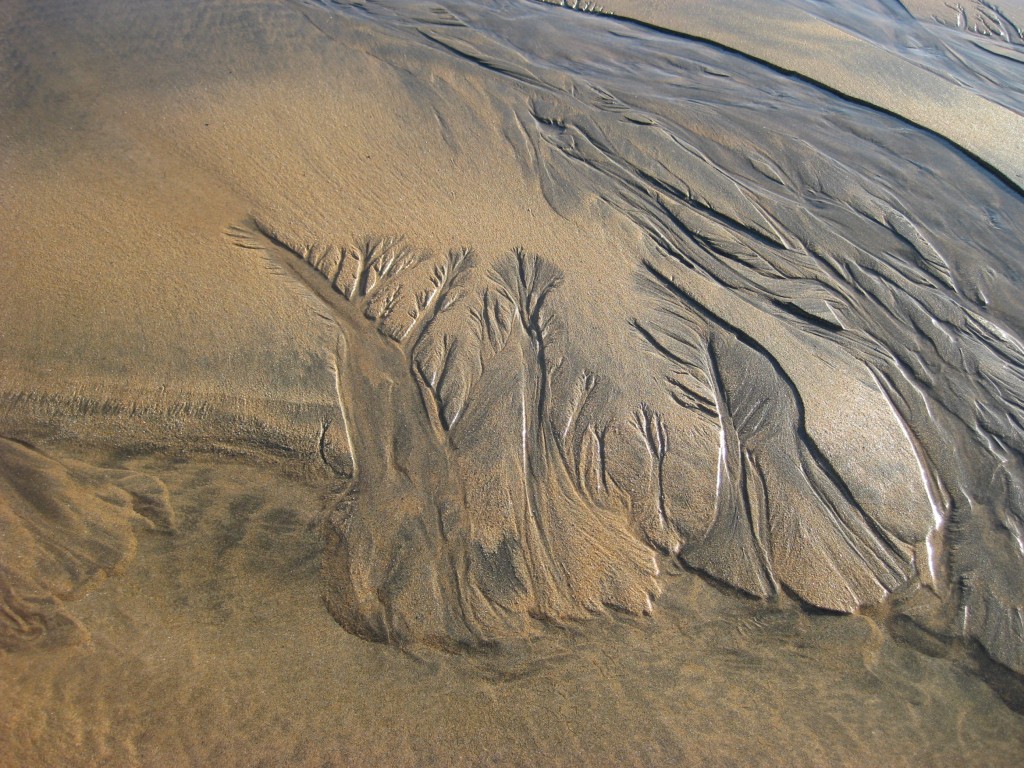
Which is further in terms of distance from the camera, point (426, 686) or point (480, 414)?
point (480, 414)

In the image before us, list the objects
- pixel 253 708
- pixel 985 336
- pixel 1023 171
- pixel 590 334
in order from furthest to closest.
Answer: pixel 1023 171
pixel 985 336
pixel 590 334
pixel 253 708

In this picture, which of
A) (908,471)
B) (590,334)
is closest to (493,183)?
(590,334)

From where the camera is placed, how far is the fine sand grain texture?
5.59ft

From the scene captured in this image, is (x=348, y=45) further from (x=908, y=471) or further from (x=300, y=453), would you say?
(x=908, y=471)

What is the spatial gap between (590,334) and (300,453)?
1.17 metres

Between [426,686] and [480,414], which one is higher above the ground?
[480,414]

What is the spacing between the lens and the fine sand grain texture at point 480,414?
5.59 feet

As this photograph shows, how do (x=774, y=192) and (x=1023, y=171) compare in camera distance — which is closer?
(x=774, y=192)

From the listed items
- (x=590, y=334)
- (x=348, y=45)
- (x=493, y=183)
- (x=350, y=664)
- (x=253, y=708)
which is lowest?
(x=253, y=708)

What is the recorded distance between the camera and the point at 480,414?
216 cm

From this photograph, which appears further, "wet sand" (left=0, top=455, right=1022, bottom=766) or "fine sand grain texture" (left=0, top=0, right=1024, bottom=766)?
"fine sand grain texture" (left=0, top=0, right=1024, bottom=766)

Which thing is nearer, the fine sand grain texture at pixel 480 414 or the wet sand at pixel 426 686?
the wet sand at pixel 426 686

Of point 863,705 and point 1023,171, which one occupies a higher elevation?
point 1023,171

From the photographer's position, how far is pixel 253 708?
5.34ft
